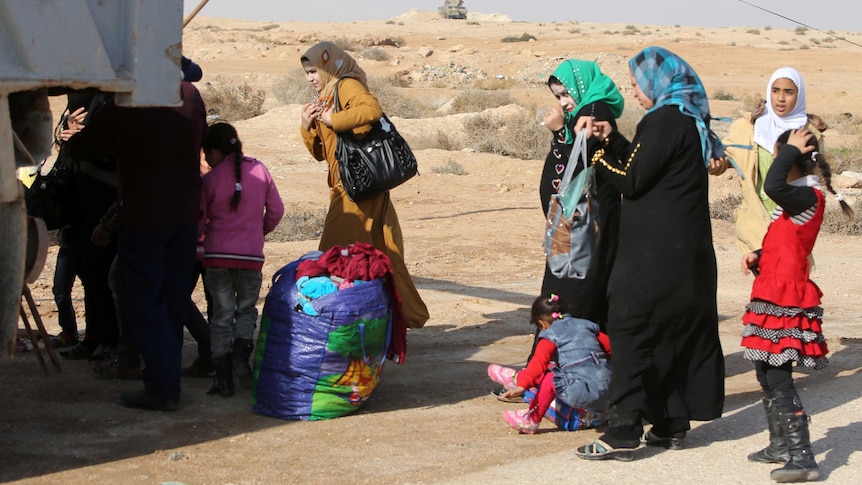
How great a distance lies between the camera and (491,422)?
5801 mm

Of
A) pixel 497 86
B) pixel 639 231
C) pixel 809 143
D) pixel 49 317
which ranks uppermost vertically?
pixel 809 143

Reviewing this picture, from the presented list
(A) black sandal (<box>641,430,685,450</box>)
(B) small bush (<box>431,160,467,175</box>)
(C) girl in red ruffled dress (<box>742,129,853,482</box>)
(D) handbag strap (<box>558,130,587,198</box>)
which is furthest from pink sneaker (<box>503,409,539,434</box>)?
(B) small bush (<box>431,160,467,175</box>)

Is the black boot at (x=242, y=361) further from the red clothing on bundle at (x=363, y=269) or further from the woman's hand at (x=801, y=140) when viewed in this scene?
the woman's hand at (x=801, y=140)

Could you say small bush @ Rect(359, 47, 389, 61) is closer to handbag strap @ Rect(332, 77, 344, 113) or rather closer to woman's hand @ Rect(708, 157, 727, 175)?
handbag strap @ Rect(332, 77, 344, 113)

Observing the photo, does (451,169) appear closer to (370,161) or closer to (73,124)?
(370,161)

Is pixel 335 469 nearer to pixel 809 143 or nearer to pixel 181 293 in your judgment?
pixel 181 293

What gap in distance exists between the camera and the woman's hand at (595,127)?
508 centimetres

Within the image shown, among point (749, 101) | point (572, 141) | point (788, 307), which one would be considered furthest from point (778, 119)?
point (749, 101)

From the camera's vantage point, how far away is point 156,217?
5.48 metres

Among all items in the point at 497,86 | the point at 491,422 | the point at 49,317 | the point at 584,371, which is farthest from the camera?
the point at 497,86

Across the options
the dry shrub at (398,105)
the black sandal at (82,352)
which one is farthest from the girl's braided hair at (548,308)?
the dry shrub at (398,105)

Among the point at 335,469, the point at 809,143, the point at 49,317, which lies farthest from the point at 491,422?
the point at 49,317

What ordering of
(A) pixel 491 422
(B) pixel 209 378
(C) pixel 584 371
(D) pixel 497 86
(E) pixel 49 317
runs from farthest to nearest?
(D) pixel 497 86 → (E) pixel 49 317 → (B) pixel 209 378 → (A) pixel 491 422 → (C) pixel 584 371

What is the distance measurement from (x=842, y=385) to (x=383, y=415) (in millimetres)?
2896
